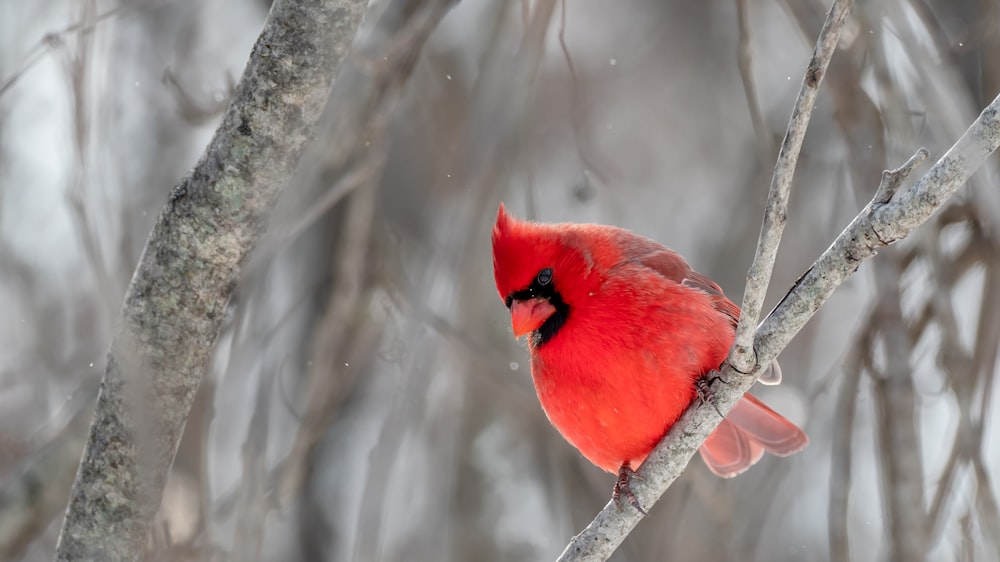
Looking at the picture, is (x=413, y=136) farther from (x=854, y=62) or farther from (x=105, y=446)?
(x=105, y=446)

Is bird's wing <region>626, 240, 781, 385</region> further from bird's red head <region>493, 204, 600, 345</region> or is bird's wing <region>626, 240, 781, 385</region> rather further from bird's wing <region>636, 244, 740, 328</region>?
bird's red head <region>493, 204, 600, 345</region>

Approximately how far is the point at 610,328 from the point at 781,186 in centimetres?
89

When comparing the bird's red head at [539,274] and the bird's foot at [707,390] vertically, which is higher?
the bird's red head at [539,274]

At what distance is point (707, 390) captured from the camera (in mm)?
2084

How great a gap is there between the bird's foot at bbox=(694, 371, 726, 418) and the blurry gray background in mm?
874

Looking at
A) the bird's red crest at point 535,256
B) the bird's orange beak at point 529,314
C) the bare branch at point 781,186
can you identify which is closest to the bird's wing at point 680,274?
the bird's red crest at point 535,256

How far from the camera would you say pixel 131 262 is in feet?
9.91

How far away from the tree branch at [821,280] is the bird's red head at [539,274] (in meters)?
0.51

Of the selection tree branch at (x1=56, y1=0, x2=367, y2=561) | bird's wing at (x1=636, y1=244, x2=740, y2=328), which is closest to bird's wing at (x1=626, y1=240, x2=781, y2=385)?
bird's wing at (x1=636, y1=244, x2=740, y2=328)

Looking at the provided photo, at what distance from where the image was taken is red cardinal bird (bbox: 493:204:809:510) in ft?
7.71

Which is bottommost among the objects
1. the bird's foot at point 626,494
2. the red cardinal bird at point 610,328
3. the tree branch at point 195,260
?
the bird's foot at point 626,494

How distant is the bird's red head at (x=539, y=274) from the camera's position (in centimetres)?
250

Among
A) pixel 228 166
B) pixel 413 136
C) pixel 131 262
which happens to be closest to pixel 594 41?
pixel 413 136

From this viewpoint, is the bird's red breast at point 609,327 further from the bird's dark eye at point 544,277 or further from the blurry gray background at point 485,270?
the blurry gray background at point 485,270
